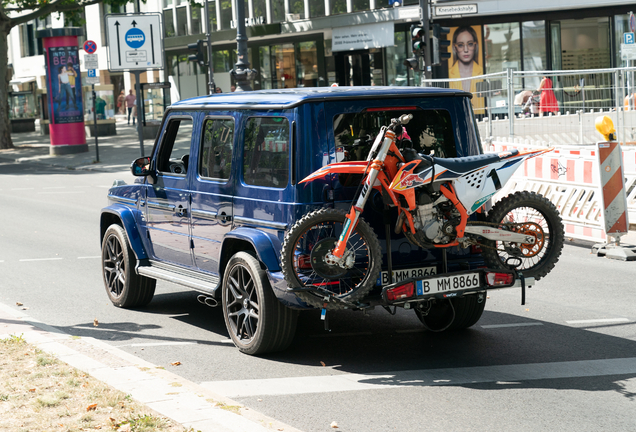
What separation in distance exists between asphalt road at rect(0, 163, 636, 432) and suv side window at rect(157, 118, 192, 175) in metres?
1.33

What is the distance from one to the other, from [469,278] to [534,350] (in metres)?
0.93

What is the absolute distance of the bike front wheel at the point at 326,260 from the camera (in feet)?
18.9

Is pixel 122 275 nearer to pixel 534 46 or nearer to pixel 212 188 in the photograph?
pixel 212 188

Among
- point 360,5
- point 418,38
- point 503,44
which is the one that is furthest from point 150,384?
point 360,5

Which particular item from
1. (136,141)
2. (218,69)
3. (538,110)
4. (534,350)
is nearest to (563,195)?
(538,110)

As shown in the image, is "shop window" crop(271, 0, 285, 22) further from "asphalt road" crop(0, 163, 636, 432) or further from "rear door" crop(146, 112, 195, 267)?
"rear door" crop(146, 112, 195, 267)

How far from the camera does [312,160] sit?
6012mm

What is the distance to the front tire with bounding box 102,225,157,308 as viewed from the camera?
810 cm

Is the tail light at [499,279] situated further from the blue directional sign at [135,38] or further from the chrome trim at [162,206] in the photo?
the blue directional sign at [135,38]

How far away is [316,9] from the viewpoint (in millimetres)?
37656

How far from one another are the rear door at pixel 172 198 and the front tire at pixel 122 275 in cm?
37

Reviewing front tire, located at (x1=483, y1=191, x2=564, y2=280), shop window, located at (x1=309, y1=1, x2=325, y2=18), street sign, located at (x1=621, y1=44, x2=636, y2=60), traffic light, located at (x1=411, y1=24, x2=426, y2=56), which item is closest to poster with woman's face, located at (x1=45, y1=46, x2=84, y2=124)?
shop window, located at (x1=309, y1=1, x2=325, y2=18)

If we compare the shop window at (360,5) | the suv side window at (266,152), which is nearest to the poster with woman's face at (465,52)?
the shop window at (360,5)

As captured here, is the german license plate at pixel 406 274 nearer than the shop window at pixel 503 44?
Yes
